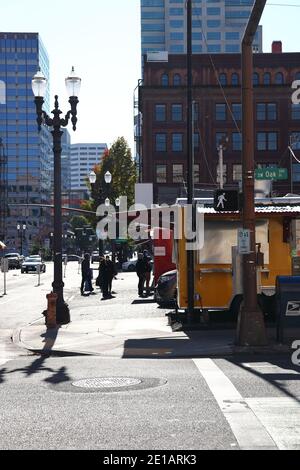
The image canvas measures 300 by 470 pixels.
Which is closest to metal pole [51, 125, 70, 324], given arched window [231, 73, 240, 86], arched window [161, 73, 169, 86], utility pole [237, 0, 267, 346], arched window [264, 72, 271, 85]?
utility pole [237, 0, 267, 346]

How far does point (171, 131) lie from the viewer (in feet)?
246

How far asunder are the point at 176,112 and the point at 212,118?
4114mm

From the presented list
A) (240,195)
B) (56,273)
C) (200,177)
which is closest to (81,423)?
(240,195)

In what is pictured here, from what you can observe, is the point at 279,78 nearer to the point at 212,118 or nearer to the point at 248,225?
the point at 212,118

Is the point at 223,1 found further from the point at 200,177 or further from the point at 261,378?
the point at 261,378

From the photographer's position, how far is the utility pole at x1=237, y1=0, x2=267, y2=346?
12.5 meters

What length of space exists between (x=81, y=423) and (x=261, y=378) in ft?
11.4

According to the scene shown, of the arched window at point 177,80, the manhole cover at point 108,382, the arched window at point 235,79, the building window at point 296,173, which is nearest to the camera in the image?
the manhole cover at point 108,382

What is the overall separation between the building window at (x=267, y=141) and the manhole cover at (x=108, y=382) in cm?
6676

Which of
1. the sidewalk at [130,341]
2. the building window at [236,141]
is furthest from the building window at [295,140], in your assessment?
the sidewalk at [130,341]

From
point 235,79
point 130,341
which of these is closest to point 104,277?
point 130,341

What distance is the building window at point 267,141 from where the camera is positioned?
74562 mm

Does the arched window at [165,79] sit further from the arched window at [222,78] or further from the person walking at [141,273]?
the person walking at [141,273]

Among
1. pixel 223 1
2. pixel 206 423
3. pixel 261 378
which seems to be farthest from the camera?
pixel 223 1
